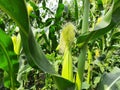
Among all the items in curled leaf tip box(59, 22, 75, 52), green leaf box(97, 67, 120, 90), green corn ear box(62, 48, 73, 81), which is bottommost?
green leaf box(97, 67, 120, 90)

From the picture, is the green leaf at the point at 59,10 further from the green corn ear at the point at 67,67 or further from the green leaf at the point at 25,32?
the green leaf at the point at 25,32

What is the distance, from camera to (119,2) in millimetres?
1129

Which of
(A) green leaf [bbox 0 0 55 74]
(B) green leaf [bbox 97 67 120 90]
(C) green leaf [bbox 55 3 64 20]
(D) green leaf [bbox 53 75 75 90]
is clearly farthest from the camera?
(C) green leaf [bbox 55 3 64 20]

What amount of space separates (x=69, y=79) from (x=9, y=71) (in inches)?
13.6

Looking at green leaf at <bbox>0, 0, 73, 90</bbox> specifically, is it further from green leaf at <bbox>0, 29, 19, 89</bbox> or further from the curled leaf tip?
green leaf at <bbox>0, 29, 19, 89</bbox>

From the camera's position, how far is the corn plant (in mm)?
938

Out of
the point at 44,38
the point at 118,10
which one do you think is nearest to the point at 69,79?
the point at 118,10

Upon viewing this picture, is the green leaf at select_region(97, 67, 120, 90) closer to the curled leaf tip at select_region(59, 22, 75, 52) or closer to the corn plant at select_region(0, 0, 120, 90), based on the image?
the corn plant at select_region(0, 0, 120, 90)

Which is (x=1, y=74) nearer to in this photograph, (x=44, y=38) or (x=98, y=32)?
(x=44, y=38)

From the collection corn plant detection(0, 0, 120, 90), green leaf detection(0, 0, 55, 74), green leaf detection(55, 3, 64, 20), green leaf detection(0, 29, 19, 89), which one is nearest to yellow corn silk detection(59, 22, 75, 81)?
corn plant detection(0, 0, 120, 90)

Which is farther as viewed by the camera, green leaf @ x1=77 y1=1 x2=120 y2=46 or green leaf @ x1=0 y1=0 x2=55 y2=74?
green leaf @ x1=77 y1=1 x2=120 y2=46

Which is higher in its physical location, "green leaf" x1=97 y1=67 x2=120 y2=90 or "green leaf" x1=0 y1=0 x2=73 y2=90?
"green leaf" x1=0 y1=0 x2=73 y2=90

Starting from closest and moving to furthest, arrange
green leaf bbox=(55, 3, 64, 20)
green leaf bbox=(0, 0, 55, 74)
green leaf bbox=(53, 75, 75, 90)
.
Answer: green leaf bbox=(0, 0, 55, 74) → green leaf bbox=(53, 75, 75, 90) → green leaf bbox=(55, 3, 64, 20)

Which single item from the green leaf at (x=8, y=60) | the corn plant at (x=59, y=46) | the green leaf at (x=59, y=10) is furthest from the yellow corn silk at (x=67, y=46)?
the green leaf at (x=59, y=10)
